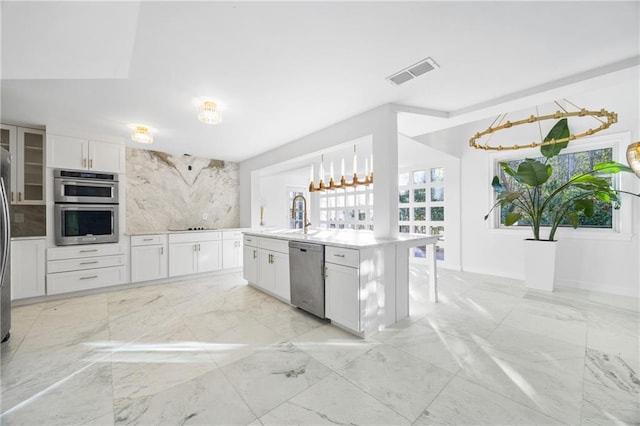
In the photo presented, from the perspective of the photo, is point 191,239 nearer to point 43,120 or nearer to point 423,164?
point 43,120

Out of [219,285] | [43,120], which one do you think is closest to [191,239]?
[219,285]

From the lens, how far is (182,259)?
4633 mm

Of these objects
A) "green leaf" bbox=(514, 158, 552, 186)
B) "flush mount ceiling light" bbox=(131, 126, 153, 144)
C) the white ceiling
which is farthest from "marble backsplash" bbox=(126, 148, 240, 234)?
"green leaf" bbox=(514, 158, 552, 186)

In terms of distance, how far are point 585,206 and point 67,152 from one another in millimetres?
7182

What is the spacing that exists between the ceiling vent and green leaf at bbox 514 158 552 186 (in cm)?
250

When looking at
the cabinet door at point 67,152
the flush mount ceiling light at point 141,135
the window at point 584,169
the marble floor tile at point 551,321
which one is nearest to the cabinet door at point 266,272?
the flush mount ceiling light at point 141,135

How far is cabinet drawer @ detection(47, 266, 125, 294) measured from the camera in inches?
142

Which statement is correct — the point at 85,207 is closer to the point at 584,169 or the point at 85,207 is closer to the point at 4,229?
the point at 4,229

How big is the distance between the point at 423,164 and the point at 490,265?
7.56 feet

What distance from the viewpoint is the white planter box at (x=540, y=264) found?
12.2 feet

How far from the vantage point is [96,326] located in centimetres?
277

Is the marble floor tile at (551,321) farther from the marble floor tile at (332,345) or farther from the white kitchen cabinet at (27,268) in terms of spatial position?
the white kitchen cabinet at (27,268)

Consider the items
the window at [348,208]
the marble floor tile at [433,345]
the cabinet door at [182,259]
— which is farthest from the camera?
the window at [348,208]

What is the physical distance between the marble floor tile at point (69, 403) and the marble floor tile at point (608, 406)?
2736 mm
